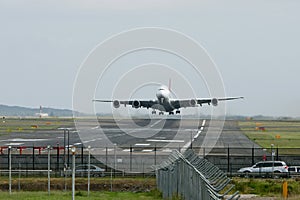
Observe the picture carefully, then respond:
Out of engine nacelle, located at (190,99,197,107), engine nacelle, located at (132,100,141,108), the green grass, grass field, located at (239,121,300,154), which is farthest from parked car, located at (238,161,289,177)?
engine nacelle, located at (190,99,197,107)

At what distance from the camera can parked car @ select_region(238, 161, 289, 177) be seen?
48562 millimetres

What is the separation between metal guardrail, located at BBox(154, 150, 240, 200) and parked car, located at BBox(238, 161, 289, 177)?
1878 cm

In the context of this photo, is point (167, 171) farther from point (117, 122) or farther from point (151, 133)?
point (117, 122)

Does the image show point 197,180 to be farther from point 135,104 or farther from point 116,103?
point 135,104

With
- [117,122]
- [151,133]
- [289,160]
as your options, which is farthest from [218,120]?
[289,160]

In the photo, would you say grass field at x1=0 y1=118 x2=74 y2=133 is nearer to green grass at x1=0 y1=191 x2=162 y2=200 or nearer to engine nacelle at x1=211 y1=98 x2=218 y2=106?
engine nacelle at x1=211 y1=98 x2=218 y2=106

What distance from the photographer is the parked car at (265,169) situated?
159 ft

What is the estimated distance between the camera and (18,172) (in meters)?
46.1

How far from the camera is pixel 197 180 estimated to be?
54.0ft

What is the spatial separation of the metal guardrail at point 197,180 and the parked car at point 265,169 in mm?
18783

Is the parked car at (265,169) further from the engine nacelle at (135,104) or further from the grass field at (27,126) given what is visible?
the grass field at (27,126)

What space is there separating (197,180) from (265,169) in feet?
114

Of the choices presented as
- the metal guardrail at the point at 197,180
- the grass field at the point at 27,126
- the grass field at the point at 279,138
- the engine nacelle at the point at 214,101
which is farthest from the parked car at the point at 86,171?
the grass field at the point at 27,126

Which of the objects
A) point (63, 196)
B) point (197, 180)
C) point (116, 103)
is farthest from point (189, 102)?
point (197, 180)
